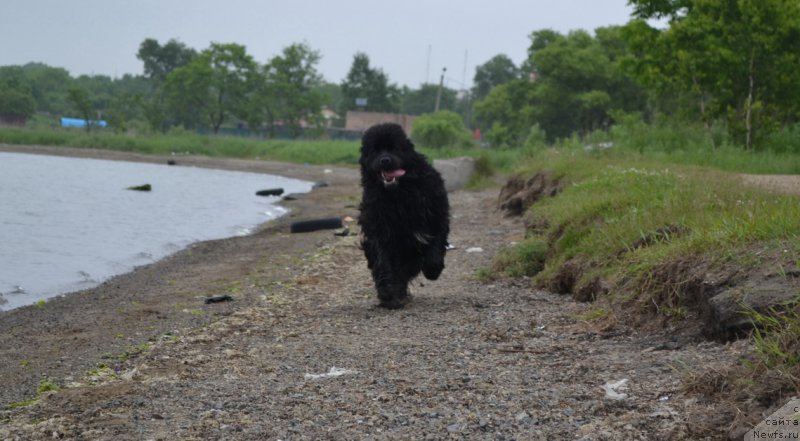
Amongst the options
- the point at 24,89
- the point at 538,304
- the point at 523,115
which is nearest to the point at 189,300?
the point at 538,304

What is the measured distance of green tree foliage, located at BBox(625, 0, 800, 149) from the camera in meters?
22.2

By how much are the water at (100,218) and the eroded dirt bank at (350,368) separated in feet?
12.3

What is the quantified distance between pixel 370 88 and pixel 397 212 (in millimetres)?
93067

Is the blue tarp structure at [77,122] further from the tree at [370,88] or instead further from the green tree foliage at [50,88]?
the tree at [370,88]

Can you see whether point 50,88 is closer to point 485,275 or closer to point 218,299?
A: point 218,299

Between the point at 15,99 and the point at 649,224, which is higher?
the point at 15,99

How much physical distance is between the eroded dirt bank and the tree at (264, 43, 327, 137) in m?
78.9

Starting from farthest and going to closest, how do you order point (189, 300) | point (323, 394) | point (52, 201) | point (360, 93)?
1. point (360, 93)
2. point (52, 201)
3. point (189, 300)
4. point (323, 394)

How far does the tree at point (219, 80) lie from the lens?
297 ft

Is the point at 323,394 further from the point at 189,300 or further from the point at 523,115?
the point at 523,115

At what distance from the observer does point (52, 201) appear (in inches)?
1195

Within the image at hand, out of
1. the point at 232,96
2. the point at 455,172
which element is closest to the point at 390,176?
the point at 455,172

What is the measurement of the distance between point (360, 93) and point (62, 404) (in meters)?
97.0

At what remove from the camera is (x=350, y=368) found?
22.0 feet
